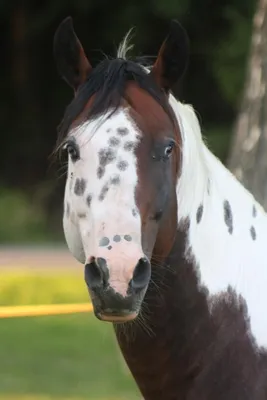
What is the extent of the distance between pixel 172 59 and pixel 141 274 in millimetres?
701

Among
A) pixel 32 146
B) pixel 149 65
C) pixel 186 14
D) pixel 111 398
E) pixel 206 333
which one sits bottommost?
pixel 32 146

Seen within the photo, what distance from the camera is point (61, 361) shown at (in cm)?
767

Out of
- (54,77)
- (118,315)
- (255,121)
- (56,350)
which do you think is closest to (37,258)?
(56,350)

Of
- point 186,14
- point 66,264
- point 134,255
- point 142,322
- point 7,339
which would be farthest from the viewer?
point 186,14

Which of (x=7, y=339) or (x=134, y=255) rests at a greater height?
(x=134, y=255)

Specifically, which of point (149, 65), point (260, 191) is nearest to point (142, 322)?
point (149, 65)

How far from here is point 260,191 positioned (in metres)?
6.20

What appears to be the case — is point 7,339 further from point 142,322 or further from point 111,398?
point 142,322

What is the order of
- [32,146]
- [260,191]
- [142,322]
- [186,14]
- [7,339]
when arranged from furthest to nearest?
[32,146] < [186,14] < [7,339] < [260,191] < [142,322]

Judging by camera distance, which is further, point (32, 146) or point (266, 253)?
point (32, 146)

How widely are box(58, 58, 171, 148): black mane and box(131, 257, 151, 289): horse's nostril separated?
0.47 metres

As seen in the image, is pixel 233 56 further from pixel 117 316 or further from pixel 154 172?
pixel 117 316

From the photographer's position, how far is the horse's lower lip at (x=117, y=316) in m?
2.51

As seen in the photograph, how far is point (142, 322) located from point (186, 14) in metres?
15.7
